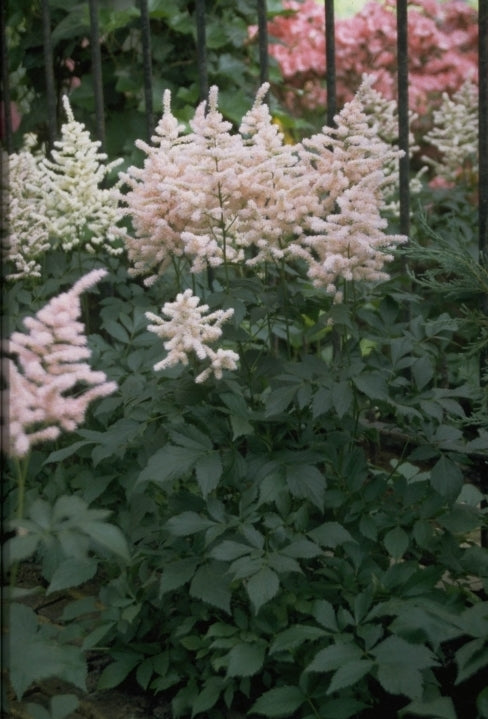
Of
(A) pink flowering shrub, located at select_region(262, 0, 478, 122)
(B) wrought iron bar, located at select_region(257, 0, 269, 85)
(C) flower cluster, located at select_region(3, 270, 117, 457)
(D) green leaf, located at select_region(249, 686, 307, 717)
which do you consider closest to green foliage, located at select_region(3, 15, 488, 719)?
(D) green leaf, located at select_region(249, 686, 307, 717)

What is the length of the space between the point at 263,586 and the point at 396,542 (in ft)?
1.18

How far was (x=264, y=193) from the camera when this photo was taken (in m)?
2.22

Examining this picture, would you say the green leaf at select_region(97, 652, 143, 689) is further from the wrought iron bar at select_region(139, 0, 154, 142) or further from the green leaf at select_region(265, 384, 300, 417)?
the wrought iron bar at select_region(139, 0, 154, 142)

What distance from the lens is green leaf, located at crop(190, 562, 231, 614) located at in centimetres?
198

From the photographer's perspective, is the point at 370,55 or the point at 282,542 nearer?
the point at 282,542

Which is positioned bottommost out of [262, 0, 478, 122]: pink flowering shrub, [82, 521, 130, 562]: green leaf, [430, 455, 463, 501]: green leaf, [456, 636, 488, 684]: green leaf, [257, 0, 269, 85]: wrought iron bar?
[456, 636, 488, 684]: green leaf

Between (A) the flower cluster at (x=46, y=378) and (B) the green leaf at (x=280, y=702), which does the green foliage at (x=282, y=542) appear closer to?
(B) the green leaf at (x=280, y=702)

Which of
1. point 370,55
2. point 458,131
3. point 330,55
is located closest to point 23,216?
point 330,55

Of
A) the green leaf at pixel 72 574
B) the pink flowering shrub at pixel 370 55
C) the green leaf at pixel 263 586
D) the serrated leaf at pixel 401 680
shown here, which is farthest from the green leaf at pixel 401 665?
the pink flowering shrub at pixel 370 55

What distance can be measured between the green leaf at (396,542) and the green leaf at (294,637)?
0.23m

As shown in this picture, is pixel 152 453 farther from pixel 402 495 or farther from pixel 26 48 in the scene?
pixel 26 48

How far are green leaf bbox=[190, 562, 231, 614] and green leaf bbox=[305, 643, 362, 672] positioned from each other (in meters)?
0.21

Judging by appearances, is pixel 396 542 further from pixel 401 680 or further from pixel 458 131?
pixel 458 131

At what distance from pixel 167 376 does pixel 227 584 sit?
49 centimetres
